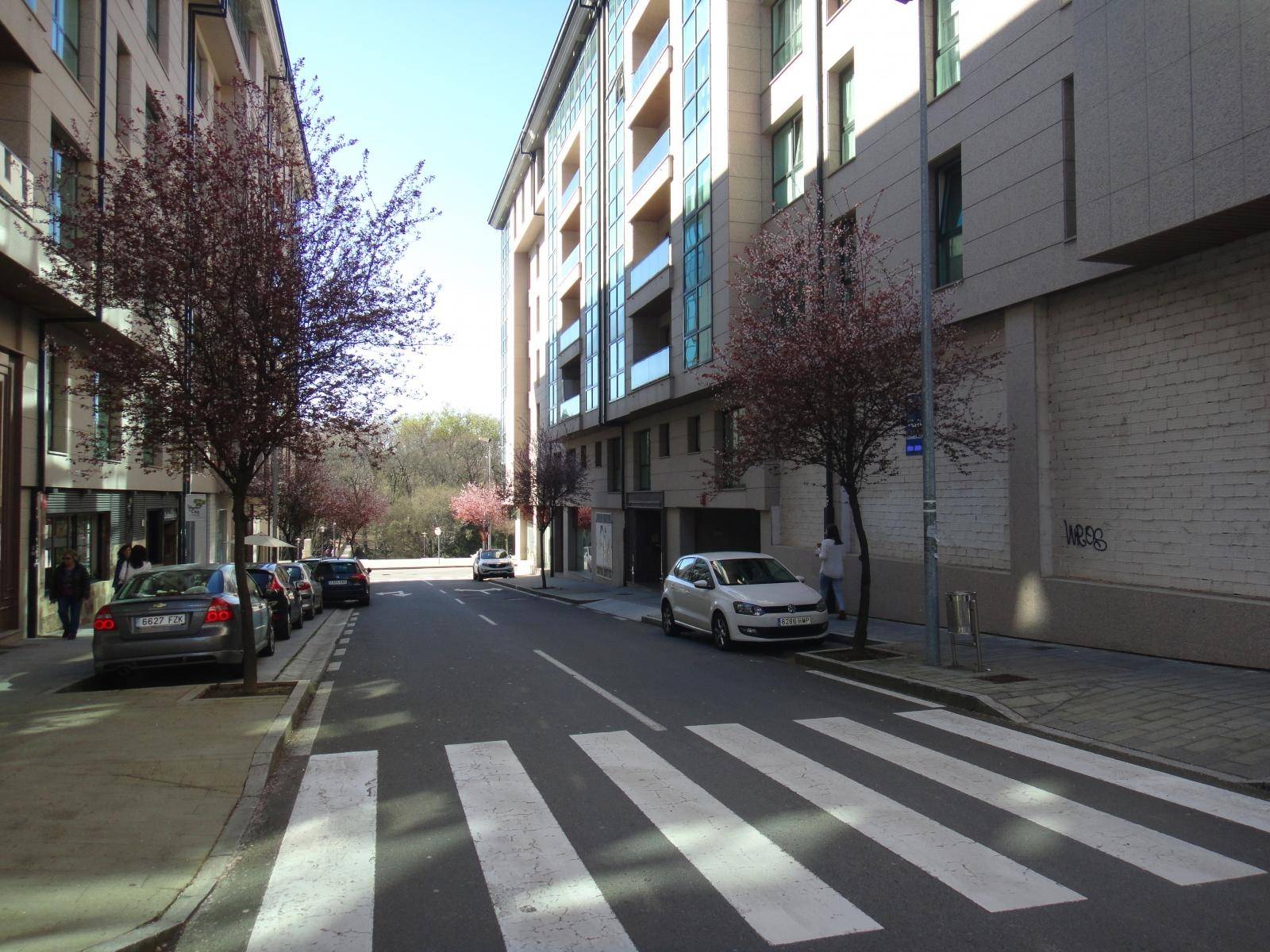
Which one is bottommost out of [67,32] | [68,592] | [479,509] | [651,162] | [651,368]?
[68,592]

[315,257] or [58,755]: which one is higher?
[315,257]

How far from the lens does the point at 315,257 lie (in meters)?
9.74

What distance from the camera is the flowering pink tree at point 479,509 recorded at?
2394 inches

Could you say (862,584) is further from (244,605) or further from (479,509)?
(479,509)

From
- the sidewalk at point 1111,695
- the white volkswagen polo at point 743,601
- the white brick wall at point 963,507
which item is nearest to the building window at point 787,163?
the white brick wall at point 963,507

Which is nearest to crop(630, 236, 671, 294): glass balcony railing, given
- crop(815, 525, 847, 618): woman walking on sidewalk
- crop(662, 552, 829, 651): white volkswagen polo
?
crop(815, 525, 847, 618): woman walking on sidewalk

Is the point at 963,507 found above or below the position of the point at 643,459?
below

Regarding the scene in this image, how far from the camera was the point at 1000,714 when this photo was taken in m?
8.43

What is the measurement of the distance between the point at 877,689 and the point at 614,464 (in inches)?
1028

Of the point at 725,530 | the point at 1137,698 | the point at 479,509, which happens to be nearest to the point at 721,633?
the point at 1137,698

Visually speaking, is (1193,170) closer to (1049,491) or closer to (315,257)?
(1049,491)

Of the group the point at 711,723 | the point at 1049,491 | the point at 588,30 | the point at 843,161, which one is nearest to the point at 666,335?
the point at 843,161

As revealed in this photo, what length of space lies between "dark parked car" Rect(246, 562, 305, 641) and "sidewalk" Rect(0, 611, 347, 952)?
14.3ft

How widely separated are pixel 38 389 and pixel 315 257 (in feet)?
30.1
